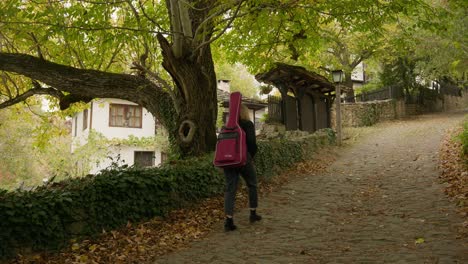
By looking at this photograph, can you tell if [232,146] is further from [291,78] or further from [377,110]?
[377,110]

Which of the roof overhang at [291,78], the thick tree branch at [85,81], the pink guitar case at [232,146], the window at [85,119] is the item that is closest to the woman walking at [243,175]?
the pink guitar case at [232,146]

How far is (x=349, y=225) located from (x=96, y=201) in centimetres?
418

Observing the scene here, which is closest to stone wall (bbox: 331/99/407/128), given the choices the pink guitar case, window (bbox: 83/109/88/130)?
window (bbox: 83/109/88/130)

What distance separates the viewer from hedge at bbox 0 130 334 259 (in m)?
5.05

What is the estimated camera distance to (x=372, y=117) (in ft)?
92.4

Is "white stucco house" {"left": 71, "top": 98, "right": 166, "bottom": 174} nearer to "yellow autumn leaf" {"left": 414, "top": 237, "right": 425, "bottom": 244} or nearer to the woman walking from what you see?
the woman walking

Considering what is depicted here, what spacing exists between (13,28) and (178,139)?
5.32 m

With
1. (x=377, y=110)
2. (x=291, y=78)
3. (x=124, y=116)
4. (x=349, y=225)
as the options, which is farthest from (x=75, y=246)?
(x=377, y=110)

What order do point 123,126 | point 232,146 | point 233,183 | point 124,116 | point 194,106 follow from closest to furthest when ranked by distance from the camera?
point 232,146
point 233,183
point 194,106
point 123,126
point 124,116

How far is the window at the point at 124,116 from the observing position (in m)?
28.9

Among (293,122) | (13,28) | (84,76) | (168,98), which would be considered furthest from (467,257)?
(293,122)

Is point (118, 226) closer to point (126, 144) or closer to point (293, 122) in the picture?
point (293, 122)

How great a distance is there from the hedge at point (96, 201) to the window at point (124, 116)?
70.3ft

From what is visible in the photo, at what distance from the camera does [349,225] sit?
6609 mm
